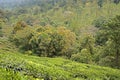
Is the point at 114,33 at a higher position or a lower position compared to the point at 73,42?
higher

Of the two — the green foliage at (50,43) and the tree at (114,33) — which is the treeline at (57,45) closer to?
the green foliage at (50,43)

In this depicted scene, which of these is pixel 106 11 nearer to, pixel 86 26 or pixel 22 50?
pixel 86 26

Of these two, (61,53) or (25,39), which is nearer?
(61,53)

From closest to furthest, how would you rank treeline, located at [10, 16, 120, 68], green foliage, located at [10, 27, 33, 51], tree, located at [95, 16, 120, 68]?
→ 1. tree, located at [95, 16, 120, 68]
2. treeline, located at [10, 16, 120, 68]
3. green foliage, located at [10, 27, 33, 51]

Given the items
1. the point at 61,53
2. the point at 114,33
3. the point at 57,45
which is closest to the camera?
the point at 114,33

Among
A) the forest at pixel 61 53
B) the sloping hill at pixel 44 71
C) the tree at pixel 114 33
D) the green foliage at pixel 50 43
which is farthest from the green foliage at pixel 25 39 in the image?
the sloping hill at pixel 44 71

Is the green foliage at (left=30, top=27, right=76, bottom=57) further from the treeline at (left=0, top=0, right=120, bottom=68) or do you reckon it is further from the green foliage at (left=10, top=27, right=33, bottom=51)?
the green foliage at (left=10, top=27, right=33, bottom=51)

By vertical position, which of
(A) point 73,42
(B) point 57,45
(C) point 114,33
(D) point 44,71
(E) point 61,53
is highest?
(C) point 114,33

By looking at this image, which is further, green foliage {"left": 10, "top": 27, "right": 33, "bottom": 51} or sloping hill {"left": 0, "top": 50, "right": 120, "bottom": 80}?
green foliage {"left": 10, "top": 27, "right": 33, "bottom": 51}

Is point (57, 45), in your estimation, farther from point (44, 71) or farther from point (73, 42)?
point (44, 71)

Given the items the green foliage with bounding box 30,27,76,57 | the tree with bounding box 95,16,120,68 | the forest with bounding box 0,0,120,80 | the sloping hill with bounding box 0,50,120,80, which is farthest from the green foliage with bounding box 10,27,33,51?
the sloping hill with bounding box 0,50,120,80

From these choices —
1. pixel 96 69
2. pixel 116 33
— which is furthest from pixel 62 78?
pixel 116 33

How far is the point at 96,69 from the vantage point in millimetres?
36656

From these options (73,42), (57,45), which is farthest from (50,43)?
(73,42)
